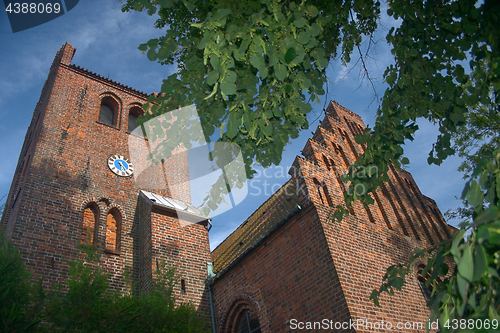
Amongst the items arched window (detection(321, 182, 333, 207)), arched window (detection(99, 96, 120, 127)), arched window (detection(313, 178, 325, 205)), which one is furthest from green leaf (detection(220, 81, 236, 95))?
arched window (detection(99, 96, 120, 127))

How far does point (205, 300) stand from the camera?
874cm

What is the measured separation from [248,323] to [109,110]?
34.0 feet

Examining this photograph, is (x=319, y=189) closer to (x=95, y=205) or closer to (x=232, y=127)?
(x=232, y=127)

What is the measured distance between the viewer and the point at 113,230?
934cm

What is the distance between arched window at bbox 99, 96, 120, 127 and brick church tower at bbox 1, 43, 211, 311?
0.46 metres

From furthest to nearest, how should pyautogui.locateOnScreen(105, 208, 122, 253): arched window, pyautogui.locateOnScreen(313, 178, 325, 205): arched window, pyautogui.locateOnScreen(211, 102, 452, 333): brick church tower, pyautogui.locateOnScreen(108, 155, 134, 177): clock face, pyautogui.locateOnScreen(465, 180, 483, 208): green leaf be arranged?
pyautogui.locateOnScreen(108, 155, 134, 177): clock face → pyautogui.locateOnScreen(105, 208, 122, 253): arched window → pyautogui.locateOnScreen(313, 178, 325, 205): arched window → pyautogui.locateOnScreen(211, 102, 452, 333): brick church tower → pyautogui.locateOnScreen(465, 180, 483, 208): green leaf

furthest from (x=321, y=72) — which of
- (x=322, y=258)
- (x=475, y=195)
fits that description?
(x=322, y=258)

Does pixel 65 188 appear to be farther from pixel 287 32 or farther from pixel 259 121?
pixel 287 32

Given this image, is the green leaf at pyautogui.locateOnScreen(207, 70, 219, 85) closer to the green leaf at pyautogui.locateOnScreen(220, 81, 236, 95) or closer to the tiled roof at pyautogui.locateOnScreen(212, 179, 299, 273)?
the green leaf at pyautogui.locateOnScreen(220, 81, 236, 95)

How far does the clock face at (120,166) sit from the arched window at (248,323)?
5.92 meters

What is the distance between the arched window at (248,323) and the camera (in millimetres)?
8156

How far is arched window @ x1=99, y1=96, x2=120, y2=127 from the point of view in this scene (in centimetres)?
1302

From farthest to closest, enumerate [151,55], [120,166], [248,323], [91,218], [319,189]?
[120,166]
[91,218]
[248,323]
[319,189]
[151,55]

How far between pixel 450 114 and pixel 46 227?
346 inches
